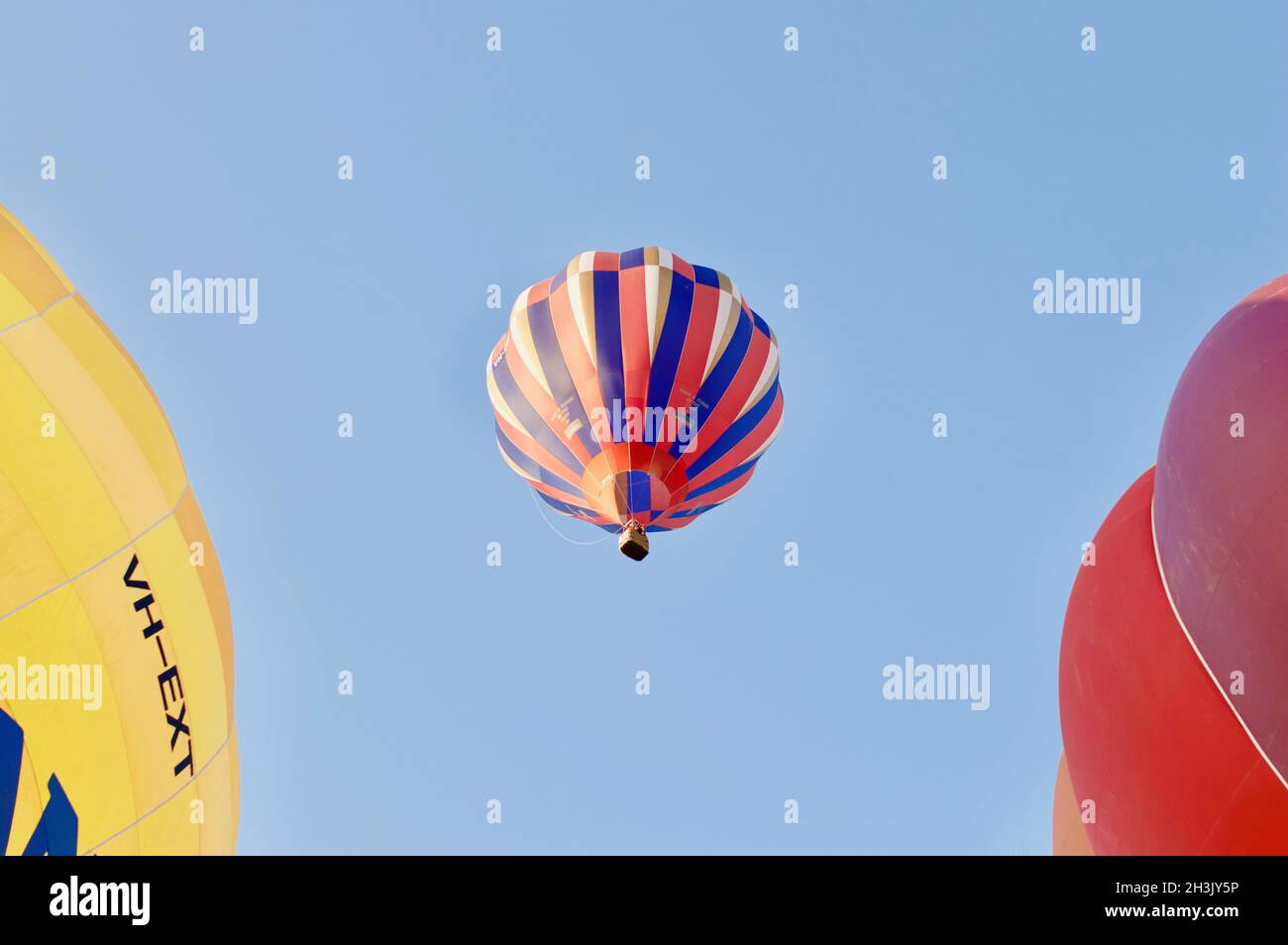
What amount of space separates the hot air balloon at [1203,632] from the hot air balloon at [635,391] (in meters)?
4.43

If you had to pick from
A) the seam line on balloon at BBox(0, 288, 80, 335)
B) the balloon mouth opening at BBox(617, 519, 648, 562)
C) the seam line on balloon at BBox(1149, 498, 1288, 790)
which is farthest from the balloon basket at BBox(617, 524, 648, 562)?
the seam line on balloon at BBox(0, 288, 80, 335)

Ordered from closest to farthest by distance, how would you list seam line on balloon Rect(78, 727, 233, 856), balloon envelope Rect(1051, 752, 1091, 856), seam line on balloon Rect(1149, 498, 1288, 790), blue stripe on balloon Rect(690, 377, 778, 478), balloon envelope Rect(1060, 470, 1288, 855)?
seam line on balloon Rect(78, 727, 233, 856), seam line on balloon Rect(1149, 498, 1288, 790), balloon envelope Rect(1060, 470, 1288, 855), balloon envelope Rect(1051, 752, 1091, 856), blue stripe on balloon Rect(690, 377, 778, 478)

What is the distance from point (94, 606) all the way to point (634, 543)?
592 cm

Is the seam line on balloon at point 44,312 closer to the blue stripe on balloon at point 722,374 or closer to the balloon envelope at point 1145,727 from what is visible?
the balloon envelope at point 1145,727

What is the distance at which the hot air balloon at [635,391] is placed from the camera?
449 inches

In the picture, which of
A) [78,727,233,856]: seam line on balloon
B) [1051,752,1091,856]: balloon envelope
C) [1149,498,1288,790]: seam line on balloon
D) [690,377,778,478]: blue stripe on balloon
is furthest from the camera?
[690,377,778,478]: blue stripe on balloon

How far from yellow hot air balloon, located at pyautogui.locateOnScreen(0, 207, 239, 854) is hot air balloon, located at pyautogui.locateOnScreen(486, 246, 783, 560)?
5161 millimetres

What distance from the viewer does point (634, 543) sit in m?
11.1

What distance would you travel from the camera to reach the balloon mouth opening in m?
11.1

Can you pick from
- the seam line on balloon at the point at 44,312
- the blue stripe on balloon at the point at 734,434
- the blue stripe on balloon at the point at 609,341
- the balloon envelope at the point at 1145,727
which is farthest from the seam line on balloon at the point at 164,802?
the blue stripe on balloon at the point at 734,434

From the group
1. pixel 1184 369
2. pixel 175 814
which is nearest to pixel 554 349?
pixel 1184 369

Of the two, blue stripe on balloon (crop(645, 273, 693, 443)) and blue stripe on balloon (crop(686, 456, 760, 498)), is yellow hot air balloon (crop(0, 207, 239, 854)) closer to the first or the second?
blue stripe on balloon (crop(645, 273, 693, 443))

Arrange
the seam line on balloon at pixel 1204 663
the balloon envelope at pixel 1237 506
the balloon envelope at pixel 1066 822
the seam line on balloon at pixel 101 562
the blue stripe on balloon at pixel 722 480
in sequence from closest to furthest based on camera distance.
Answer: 1. the seam line on balloon at pixel 101 562
2. the balloon envelope at pixel 1237 506
3. the seam line on balloon at pixel 1204 663
4. the balloon envelope at pixel 1066 822
5. the blue stripe on balloon at pixel 722 480
